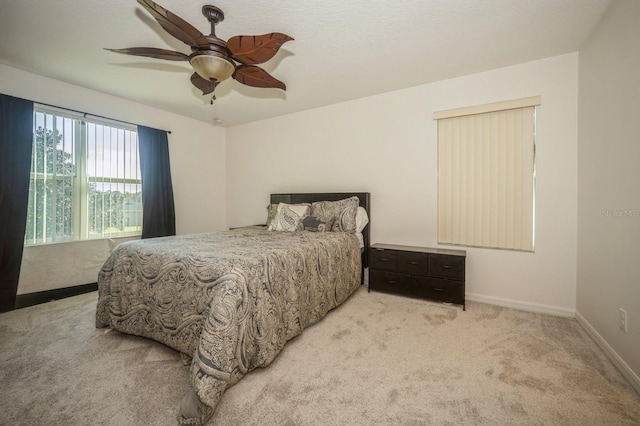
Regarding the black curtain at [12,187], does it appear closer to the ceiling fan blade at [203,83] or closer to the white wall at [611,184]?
the ceiling fan blade at [203,83]

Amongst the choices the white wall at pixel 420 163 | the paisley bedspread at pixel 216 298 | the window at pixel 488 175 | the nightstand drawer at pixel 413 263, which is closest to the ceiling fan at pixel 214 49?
the paisley bedspread at pixel 216 298

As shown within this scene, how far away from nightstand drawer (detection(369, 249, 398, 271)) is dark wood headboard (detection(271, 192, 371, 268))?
0.31 metres

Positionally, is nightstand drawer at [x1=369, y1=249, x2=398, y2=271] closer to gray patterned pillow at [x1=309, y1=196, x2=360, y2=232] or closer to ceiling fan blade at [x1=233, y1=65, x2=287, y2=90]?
gray patterned pillow at [x1=309, y1=196, x2=360, y2=232]

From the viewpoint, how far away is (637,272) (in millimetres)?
1494

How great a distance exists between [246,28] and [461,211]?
275cm

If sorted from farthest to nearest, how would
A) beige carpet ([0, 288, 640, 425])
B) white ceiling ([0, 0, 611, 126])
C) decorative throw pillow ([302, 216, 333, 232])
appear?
decorative throw pillow ([302, 216, 333, 232]) < white ceiling ([0, 0, 611, 126]) < beige carpet ([0, 288, 640, 425])

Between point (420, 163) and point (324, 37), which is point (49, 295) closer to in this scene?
point (324, 37)

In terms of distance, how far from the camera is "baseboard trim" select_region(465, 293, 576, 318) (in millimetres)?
2447

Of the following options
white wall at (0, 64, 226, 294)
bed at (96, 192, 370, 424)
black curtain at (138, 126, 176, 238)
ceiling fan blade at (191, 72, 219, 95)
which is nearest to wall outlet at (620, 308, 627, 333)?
bed at (96, 192, 370, 424)

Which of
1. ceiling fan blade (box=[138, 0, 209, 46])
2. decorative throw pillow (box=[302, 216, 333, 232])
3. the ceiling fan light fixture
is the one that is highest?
ceiling fan blade (box=[138, 0, 209, 46])

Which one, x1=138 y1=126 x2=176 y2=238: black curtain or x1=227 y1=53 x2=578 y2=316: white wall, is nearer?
x1=227 y1=53 x2=578 y2=316: white wall

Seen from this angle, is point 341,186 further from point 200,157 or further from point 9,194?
point 9,194

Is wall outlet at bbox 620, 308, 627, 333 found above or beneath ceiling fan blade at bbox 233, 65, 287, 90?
beneath

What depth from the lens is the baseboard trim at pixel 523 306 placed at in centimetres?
245
